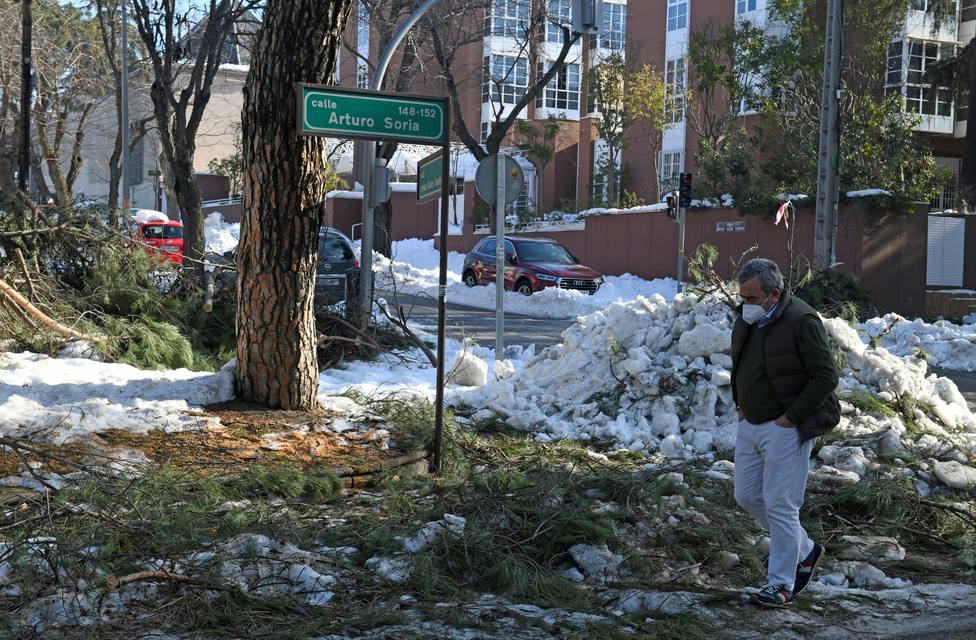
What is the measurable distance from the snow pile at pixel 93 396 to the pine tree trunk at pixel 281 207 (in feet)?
1.59

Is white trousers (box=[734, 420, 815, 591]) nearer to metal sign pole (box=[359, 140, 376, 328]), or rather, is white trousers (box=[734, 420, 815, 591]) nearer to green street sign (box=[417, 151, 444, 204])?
green street sign (box=[417, 151, 444, 204])

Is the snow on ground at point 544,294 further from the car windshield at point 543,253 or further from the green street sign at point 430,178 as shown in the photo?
the green street sign at point 430,178

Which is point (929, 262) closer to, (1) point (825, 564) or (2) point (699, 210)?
(2) point (699, 210)

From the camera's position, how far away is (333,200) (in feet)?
152

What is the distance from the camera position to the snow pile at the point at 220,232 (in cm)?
4239

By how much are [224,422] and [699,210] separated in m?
23.1

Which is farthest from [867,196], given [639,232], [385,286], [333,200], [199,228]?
[333,200]

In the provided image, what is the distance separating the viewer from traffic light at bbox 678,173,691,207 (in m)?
25.3

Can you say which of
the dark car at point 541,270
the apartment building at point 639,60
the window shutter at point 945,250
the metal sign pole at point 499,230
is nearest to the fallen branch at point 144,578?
the metal sign pole at point 499,230

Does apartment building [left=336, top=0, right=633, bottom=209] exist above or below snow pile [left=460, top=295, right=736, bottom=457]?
above

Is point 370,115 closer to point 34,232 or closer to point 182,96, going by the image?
point 34,232

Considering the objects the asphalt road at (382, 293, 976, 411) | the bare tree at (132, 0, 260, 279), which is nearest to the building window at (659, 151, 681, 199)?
the asphalt road at (382, 293, 976, 411)

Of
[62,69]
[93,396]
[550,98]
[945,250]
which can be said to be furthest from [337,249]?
[550,98]

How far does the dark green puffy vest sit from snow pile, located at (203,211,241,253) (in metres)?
36.5
